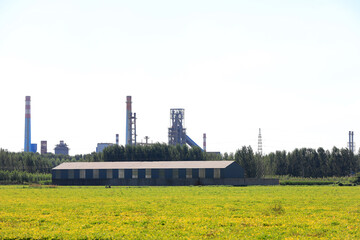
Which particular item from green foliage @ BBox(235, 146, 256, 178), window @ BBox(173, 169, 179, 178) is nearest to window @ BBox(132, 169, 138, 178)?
window @ BBox(173, 169, 179, 178)

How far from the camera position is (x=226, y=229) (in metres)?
26.6

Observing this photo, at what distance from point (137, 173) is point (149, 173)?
2702mm

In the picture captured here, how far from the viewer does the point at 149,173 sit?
10200 cm

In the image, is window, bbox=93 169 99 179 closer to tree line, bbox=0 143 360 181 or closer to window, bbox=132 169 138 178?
window, bbox=132 169 138 178

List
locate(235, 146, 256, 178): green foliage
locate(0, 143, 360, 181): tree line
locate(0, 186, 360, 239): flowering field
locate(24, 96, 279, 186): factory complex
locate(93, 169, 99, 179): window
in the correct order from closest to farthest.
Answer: locate(0, 186, 360, 239): flowering field
locate(24, 96, 279, 186): factory complex
locate(93, 169, 99, 179): window
locate(235, 146, 256, 178): green foliage
locate(0, 143, 360, 181): tree line

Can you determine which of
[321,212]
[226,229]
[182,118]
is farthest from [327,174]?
[226,229]

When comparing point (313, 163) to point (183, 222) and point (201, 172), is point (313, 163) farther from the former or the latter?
point (183, 222)

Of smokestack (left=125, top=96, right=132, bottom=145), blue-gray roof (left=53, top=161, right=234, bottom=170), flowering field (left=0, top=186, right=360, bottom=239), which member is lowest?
flowering field (left=0, top=186, right=360, bottom=239)

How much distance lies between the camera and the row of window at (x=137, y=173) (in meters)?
98.6

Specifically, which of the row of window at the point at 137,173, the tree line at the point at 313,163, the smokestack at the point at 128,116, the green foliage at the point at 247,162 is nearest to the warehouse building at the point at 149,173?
the row of window at the point at 137,173

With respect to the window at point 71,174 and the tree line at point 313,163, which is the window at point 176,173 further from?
the tree line at point 313,163

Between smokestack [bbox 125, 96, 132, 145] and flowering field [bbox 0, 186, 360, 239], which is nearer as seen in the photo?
flowering field [bbox 0, 186, 360, 239]

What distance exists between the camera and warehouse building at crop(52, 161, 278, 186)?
320 ft

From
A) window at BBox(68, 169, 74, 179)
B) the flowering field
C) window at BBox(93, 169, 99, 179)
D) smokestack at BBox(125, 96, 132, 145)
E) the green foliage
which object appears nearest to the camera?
the flowering field
